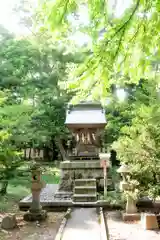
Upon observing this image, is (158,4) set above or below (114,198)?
above

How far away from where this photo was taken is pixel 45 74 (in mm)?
19578

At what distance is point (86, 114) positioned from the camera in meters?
13.5

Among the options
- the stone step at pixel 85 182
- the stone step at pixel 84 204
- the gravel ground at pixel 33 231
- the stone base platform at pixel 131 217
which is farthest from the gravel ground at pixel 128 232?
the stone step at pixel 85 182

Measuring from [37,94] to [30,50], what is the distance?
2.78 metres

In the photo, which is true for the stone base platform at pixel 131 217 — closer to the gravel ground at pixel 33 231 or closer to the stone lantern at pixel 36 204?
the gravel ground at pixel 33 231

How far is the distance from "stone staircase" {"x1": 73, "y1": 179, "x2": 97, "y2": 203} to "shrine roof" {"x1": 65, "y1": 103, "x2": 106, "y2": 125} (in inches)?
98.9

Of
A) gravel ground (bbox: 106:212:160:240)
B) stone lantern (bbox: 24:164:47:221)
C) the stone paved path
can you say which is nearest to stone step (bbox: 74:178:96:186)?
the stone paved path

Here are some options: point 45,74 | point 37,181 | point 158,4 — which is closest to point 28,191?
point 37,181

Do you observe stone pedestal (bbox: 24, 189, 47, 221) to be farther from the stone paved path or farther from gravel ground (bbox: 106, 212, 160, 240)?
gravel ground (bbox: 106, 212, 160, 240)

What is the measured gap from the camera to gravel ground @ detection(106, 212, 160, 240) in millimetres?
6350

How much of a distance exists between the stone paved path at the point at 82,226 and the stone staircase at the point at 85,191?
1.01 m

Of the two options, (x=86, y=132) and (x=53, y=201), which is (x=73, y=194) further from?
(x=86, y=132)

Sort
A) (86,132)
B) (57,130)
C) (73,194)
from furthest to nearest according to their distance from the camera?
(57,130) < (86,132) < (73,194)

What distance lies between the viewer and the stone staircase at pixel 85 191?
1034 centimetres
